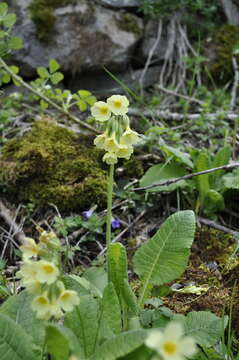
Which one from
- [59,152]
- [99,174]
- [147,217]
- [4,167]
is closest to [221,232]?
[147,217]

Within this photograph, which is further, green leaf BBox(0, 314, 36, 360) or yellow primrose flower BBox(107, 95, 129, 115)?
yellow primrose flower BBox(107, 95, 129, 115)

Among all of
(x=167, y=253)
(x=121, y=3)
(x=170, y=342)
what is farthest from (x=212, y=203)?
(x=121, y=3)

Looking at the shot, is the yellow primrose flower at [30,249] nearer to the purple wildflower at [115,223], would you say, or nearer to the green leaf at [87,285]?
the green leaf at [87,285]

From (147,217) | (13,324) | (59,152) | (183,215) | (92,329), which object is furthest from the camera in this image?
(59,152)

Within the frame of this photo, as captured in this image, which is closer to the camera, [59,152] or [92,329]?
[92,329]

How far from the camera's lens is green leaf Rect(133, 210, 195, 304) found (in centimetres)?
184

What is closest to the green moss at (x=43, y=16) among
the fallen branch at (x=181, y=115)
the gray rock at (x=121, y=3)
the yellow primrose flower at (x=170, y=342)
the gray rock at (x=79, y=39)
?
the gray rock at (x=79, y=39)

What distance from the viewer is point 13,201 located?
9.61ft

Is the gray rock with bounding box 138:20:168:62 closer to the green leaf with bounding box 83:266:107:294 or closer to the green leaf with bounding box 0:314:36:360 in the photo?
the green leaf with bounding box 83:266:107:294

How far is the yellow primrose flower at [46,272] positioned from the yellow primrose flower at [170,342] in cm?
36

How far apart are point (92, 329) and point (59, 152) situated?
1.72 meters

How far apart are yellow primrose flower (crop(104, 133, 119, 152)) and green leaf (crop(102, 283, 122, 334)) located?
488 millimetres

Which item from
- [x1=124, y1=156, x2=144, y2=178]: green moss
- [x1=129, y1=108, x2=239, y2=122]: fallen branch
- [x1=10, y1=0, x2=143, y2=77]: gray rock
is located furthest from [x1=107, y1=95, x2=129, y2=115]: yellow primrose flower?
[x1=10, y1=0, x2=143, y2=77]: gray rock

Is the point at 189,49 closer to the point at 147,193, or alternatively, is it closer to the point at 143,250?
the point at 147,193
